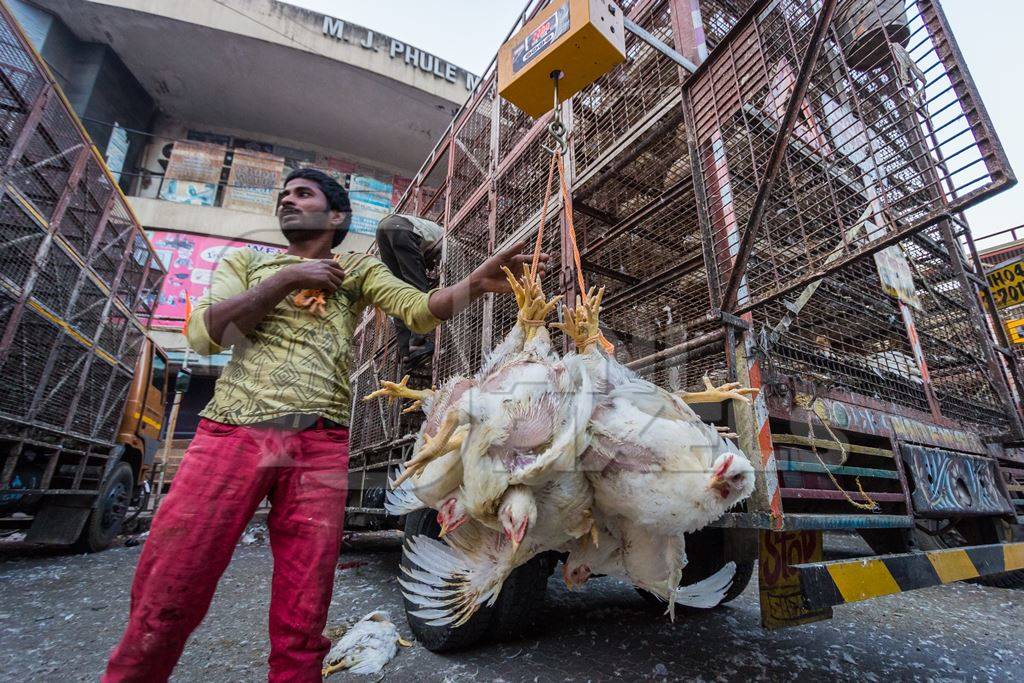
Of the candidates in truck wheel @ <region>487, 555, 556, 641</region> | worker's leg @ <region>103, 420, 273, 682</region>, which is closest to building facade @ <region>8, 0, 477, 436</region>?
truck wheel @ <region>487, 555, 556, 641</region>

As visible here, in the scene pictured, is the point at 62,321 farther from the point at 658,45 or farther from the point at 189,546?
the point at 658,45

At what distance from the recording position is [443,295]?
4.90 feet

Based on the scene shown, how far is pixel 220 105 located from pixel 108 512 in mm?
14993

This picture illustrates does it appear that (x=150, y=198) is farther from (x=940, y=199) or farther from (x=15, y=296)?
(x=940, y=199)

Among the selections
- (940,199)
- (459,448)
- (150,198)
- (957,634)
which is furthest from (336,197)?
(150,198)

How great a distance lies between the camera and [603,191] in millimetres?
3580

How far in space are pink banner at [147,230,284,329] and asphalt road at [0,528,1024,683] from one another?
10.9 m

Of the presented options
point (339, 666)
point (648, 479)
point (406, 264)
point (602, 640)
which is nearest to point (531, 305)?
point (648, 479)

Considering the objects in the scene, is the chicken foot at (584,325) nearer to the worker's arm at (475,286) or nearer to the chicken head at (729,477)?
the worker's arm at (475,286)

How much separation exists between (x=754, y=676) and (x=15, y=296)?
5.83 metres

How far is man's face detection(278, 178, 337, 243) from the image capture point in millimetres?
1730

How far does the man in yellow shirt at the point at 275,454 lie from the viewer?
124 cm

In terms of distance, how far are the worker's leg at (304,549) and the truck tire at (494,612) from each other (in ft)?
3.59

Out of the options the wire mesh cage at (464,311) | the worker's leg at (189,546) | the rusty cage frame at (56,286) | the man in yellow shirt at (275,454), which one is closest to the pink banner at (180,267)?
the rusty cage frame at (56,286)
